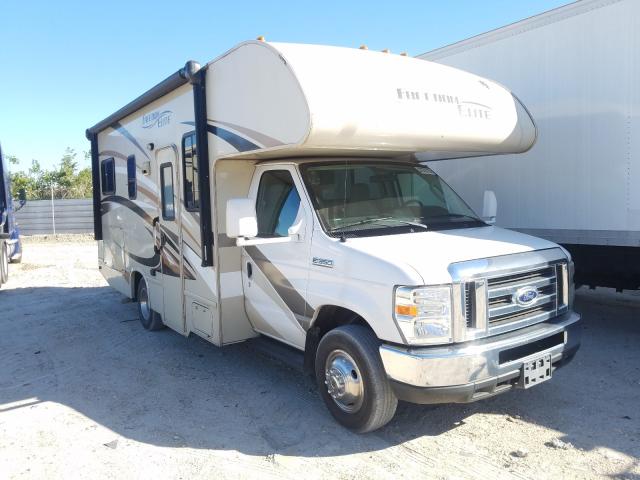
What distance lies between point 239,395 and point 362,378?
161 centimetres

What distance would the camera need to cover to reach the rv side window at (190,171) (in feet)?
18.5

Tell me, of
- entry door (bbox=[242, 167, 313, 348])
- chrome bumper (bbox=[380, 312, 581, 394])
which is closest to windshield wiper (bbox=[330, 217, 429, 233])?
entry door (bbox=[242, 167, 313, 348])

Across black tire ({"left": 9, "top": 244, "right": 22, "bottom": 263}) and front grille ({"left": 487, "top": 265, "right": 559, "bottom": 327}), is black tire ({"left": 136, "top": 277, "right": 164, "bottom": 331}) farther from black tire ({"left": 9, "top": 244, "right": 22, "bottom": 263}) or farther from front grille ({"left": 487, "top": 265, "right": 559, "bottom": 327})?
black tire ({"left": 9, "top": 244, "right": 22, "bottom": 263})

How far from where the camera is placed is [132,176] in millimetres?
7457

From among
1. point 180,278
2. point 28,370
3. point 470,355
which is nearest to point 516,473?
point 470,355

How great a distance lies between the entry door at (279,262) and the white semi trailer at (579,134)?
2938 millimetres

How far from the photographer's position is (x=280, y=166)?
496cm

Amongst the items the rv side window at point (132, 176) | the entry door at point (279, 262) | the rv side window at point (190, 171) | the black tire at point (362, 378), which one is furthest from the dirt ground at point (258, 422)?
the rv side window at point (132, 176)

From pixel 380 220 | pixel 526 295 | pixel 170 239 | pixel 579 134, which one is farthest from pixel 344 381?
pixel 579 134

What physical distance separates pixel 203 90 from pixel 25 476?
11.7 ft

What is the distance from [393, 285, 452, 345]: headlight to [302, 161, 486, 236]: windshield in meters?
0.89

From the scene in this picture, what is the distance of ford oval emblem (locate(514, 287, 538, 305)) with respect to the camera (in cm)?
401

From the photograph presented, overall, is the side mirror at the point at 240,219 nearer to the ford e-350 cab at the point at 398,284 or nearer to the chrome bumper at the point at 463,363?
the ford e-350 cab at the point at 398,284

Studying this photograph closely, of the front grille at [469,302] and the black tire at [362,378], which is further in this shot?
the black tire at [362,378]
